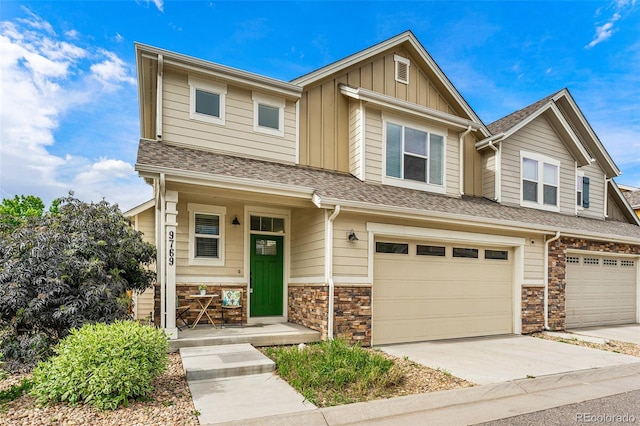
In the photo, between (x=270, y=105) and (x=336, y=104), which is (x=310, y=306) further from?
(x=336, y=104)

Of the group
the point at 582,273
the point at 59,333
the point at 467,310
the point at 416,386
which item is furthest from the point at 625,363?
the point at 59,333

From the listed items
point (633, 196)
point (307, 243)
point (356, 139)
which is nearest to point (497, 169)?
point (356, 139)

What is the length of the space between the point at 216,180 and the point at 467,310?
654 centimetres

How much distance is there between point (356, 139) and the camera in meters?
9.84

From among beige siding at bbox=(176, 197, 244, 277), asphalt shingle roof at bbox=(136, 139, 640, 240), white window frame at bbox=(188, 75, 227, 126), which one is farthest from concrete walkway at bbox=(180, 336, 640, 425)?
white window frame at bbox=(188, 75, 227, 126)

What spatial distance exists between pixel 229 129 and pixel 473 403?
694cm

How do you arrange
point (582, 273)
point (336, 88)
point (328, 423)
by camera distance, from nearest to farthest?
point (328, 423)
point (336, 88)
point (582, 273)

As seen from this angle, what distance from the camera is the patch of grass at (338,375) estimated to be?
471cm

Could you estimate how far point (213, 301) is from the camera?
841cm

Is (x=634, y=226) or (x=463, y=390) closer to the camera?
(x=463, y=390)

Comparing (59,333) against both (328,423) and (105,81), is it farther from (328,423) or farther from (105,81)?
(105,81)

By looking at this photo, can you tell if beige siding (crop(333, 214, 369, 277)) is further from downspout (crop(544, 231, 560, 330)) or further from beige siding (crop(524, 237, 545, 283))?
downspout (crop(544, 231, 560, 330))

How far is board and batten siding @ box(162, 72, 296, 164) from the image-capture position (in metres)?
8.30

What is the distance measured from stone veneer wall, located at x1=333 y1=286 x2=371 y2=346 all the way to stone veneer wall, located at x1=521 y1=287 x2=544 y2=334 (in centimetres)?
473
